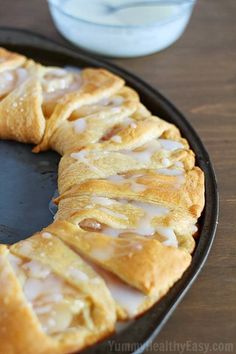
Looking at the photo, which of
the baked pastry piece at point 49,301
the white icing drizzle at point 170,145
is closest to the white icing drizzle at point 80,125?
the white icing drizzle at point 170,145

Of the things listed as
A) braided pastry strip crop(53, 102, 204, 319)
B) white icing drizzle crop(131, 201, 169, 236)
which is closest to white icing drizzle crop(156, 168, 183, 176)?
braided pastry strip crop(53, 102, 204, 319)

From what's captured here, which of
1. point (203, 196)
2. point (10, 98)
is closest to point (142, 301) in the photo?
point (203, 196)

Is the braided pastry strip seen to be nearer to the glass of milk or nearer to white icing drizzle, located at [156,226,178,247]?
white icing drizzle, located at [156,226,178,247]

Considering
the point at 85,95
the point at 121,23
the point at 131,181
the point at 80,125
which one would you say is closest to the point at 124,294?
the point at 131,181

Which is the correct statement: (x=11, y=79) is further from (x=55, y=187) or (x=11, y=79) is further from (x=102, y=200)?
(x=102, y=200)

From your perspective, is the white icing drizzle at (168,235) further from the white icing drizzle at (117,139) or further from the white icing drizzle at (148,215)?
the white icing drizzle at (117,139)

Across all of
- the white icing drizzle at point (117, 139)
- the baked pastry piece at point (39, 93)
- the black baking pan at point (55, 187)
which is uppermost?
the baked pastry piece at point (39, 93)

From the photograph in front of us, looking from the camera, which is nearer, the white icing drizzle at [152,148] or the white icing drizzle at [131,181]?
the white icing drizzle at [131,181]
